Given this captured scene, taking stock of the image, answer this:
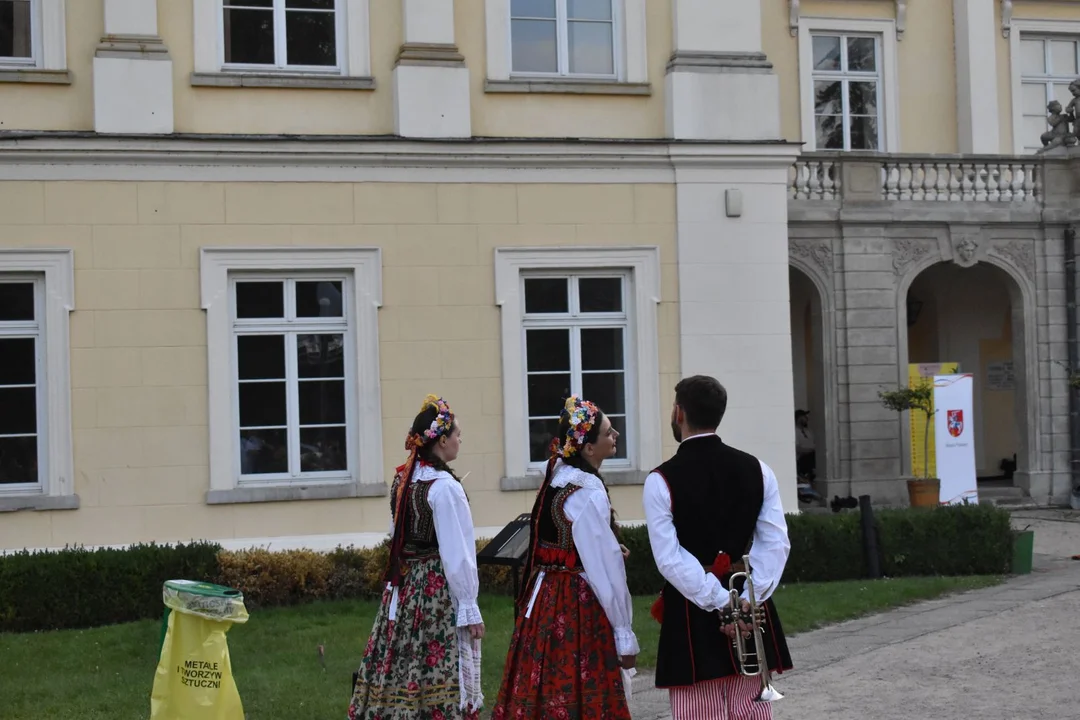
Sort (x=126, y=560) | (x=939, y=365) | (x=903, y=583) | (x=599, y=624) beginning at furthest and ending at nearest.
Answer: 1. (x=939, y=365)
2. (x=903, y=583)
3. (x=126, y=560)
4. (x=599, y=624)

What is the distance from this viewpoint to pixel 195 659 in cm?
705

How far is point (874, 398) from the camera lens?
65.6ft

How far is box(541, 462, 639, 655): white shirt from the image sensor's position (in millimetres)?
6387

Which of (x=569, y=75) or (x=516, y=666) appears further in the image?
(x=569, y=75)

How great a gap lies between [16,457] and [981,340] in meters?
16.1

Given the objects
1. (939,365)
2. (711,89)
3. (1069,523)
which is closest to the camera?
(711,89)

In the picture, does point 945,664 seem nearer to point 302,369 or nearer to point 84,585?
point 302,369

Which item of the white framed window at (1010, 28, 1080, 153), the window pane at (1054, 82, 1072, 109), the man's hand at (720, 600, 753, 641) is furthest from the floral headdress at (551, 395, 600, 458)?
the window pane at (1054, 82, 1072, 109)

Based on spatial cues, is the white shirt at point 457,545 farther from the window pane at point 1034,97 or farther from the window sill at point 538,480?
the window pane at point 1034,97

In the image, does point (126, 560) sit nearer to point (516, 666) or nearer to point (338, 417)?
point (338, 417)

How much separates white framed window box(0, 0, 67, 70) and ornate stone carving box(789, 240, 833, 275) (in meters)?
10.4

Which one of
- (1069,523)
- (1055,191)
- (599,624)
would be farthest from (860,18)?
(599,624)

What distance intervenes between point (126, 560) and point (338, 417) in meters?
2.42

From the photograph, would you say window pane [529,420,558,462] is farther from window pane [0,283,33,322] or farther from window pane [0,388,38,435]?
window pane [0,283,33,322]
